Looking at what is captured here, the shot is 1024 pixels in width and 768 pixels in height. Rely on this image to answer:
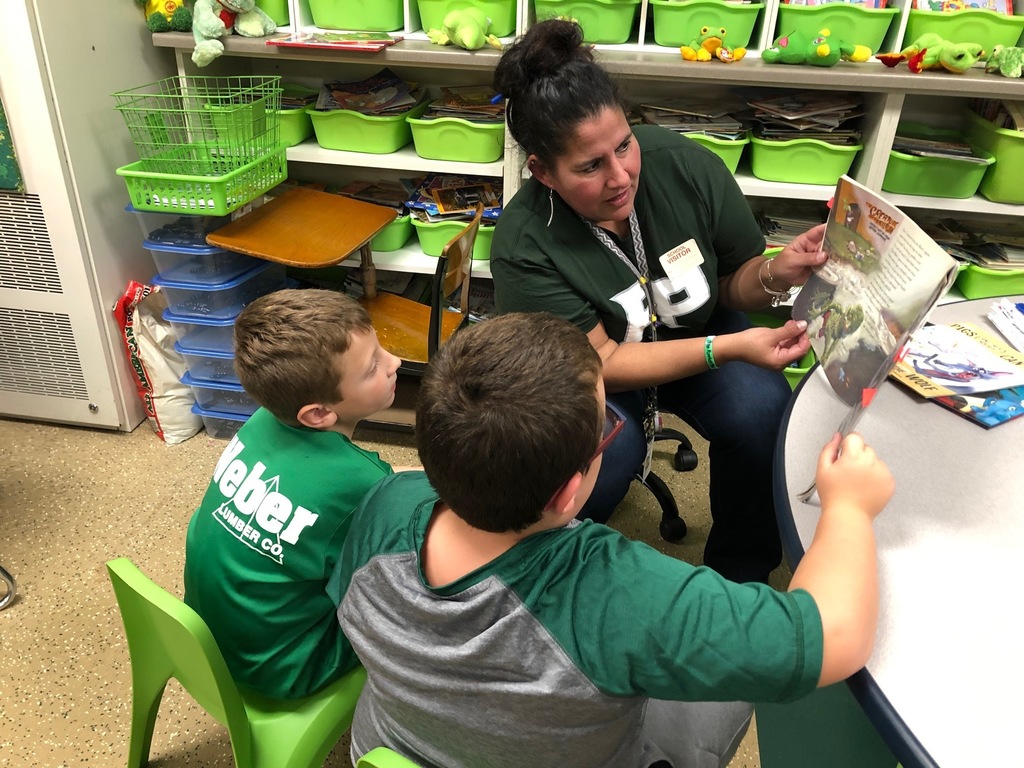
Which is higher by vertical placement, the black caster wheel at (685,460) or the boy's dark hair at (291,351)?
the boy's dark hair at (291,351)

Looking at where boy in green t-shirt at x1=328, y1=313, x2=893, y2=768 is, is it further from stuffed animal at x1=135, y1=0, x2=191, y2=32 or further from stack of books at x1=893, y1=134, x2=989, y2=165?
stuffed animal at x1=135, y1=0, x2=191, y2=32

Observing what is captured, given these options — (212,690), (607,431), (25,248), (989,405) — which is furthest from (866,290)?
(25,248)

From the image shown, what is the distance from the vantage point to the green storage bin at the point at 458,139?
215 cm

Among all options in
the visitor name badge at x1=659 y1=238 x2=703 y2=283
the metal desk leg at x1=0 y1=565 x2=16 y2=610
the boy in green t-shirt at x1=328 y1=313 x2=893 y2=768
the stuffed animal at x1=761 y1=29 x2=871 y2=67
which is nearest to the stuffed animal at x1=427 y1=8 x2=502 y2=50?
the stuffed animal at x1=761 y1=29 x2=871 y2=67

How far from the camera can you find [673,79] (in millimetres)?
2105

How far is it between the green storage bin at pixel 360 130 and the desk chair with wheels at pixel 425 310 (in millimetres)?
311

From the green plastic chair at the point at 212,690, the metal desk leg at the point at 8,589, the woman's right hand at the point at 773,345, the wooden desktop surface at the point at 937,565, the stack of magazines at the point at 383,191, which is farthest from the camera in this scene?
the stack of magazines at the point at 383,191

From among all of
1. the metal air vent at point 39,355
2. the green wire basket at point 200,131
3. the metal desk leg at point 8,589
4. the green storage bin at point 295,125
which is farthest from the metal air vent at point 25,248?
the metal desk leg at point 8,589

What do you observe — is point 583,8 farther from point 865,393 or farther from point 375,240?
point 865,393

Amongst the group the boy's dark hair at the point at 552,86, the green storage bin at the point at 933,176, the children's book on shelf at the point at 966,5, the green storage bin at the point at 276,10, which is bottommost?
the green storage bin at the point at 933,176

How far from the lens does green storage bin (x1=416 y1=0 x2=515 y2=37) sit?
6.76 feet

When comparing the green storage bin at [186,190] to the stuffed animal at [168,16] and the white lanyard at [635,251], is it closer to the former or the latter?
the stuffed animal at [168,16]

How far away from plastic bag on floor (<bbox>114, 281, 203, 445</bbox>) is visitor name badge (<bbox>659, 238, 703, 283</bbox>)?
1498 mm

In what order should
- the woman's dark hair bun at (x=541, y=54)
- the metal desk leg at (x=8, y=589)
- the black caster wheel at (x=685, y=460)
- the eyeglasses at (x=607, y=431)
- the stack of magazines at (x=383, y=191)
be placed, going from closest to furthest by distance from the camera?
the eyeglasses at (x=607, y=431) < the woman's dark hair bun at (x=541, y=54) < the metal desk leg at (x=8, y=589) < the black caster wheel at (x=685, y=460) < the stack of magazines at (x=383, y=191)
